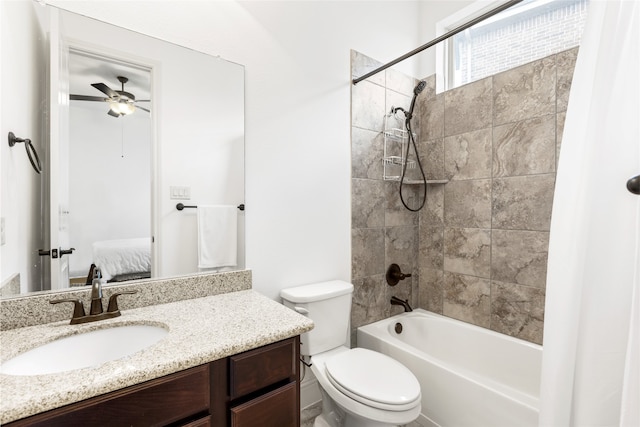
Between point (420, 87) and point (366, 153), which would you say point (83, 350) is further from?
point (420, 87)

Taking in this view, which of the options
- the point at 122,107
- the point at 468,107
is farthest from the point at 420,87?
the point at 122,107

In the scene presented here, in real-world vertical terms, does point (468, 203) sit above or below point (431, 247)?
above

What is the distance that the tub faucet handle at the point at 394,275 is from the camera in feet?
7.18

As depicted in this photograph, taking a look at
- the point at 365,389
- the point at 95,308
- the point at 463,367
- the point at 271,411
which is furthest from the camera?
the point at 463,367

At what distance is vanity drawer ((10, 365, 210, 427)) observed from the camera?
2.12ft

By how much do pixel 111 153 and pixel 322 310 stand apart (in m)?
Answer: 1.23

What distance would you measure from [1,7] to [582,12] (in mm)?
2723

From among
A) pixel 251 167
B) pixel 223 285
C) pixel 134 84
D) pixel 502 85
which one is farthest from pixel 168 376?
pixel 502 85

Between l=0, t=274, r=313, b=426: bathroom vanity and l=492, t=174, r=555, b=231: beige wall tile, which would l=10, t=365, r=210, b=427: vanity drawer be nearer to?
l=0, t=274, r=313, b=426: bathroom vanity

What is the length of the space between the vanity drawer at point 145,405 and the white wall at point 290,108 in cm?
77

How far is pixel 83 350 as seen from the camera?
0.97 m

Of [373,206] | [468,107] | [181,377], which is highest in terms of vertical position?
[468,107]

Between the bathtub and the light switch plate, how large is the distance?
1395 mm

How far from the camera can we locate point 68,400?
2.07 feet
